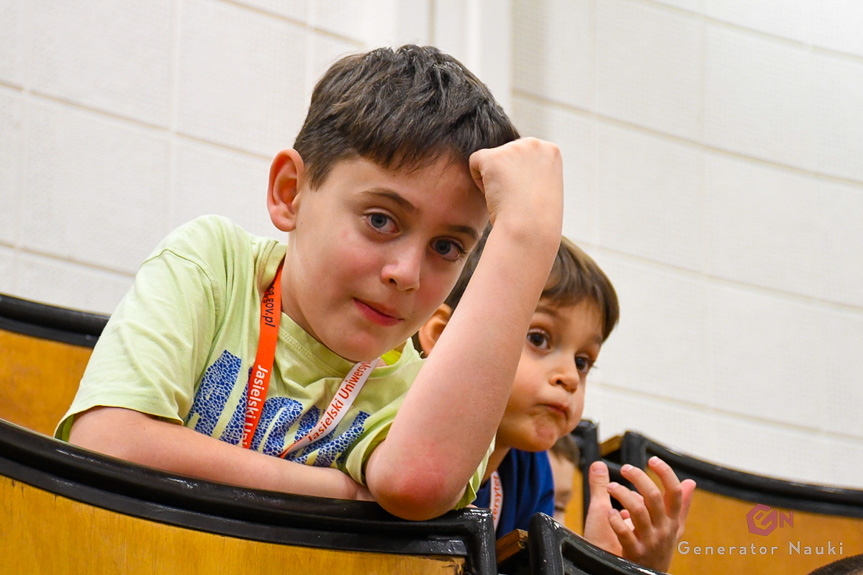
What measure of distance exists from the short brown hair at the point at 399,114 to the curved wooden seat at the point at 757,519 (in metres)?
0.81

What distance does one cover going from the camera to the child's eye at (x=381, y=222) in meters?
1.06


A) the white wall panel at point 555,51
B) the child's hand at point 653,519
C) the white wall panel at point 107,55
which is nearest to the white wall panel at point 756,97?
the white wall panel at point 555,51

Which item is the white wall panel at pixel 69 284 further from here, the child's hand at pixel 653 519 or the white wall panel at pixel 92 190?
the child's hand at pixel 653 519

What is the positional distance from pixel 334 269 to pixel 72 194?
1.02 m

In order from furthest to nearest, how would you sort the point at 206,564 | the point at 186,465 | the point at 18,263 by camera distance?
the point at 18,263 → the point at 186,465 → the point at 206,564

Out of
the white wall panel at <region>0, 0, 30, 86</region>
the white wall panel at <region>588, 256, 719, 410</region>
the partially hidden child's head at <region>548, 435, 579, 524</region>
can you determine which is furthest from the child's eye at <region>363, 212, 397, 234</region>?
the white wall panel at <region>588, 256, 719, 410</region>

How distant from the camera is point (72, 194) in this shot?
1899 mm

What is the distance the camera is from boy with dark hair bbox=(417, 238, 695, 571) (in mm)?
1530

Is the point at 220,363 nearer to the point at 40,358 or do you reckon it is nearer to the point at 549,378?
the point at 40,358

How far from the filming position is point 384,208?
1.06 m

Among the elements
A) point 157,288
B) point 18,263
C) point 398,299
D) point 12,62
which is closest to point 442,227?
point 398,299

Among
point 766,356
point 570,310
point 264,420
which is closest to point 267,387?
point 264,420

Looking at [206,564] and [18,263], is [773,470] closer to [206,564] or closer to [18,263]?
[18,263]

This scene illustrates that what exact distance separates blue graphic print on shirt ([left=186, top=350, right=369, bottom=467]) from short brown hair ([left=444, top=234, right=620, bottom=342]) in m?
0.56
